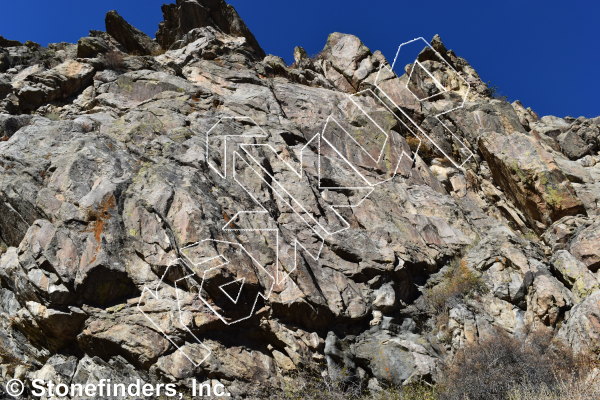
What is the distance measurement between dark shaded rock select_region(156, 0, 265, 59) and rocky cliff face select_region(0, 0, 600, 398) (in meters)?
4.87

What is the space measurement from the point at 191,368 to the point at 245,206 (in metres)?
3.62

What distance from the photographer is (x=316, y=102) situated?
15148 millimetres

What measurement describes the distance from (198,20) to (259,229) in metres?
13.9

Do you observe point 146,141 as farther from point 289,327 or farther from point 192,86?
point 289,327

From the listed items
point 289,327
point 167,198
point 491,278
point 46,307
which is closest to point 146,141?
point 167,198

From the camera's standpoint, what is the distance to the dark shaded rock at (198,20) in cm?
2008

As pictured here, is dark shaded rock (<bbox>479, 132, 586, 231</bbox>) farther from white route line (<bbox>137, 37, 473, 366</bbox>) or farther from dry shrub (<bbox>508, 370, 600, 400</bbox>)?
dry shrub (<bbox>508, 370, 600, 400</bbox>)

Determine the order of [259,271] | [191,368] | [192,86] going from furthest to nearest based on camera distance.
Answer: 1. [192,86]
2. [259,271]
3. [191,368]

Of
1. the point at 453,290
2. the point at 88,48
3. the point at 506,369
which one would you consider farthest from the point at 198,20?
the point at 506,369

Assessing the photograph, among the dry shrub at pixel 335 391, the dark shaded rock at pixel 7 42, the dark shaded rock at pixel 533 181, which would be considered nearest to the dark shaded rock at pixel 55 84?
the dark shaded rock at pixel 7 42

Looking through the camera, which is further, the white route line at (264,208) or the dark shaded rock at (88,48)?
the dark shaded rock at (88,48)

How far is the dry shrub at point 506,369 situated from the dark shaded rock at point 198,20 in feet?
49.4

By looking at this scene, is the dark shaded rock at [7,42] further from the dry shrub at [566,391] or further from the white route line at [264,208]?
the dry shrub at [566,391]

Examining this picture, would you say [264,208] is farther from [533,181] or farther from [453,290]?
[533,181]
